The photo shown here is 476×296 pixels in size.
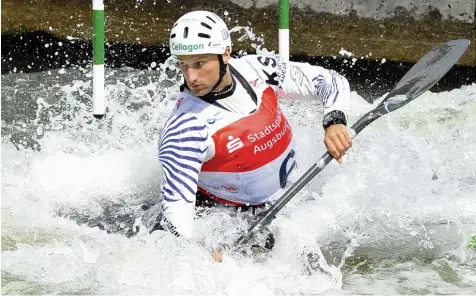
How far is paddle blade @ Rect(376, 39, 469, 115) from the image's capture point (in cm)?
435

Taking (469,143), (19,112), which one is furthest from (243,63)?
(19,112)

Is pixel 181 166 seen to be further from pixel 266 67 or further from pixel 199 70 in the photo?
pixel 266 67

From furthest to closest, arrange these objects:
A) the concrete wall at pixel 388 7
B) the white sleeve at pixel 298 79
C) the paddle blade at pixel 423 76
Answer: the concrete wall at pixel 388 7
the paddle blade at pixel 423 76
the white sleeve at pixel 298 79

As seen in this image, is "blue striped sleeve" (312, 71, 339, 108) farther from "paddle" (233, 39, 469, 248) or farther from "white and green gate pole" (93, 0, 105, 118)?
"white and green gate pole" (93, 0, 105, 118)

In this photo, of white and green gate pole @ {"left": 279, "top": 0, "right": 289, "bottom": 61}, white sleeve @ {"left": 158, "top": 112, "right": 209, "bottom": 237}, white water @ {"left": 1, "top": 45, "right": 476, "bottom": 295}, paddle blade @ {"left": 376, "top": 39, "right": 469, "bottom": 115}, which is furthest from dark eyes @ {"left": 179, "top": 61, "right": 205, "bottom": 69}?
white and green gate pole @ {"left": 279, "top": 0, "right": 289, "bottom": 61}

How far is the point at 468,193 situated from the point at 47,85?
157 inches

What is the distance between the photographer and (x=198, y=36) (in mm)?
3709

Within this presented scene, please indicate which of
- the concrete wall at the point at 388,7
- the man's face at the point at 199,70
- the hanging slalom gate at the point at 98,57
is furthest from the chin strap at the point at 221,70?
the concrete wall at the point at 388,7

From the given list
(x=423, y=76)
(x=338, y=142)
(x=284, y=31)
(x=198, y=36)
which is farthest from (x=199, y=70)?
(x=284, y=31)

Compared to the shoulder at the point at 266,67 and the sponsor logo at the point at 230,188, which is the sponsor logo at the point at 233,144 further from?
the shoulder at the point at 266,67

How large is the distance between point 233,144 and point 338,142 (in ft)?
1.55

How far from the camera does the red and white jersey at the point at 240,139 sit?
12.1ft

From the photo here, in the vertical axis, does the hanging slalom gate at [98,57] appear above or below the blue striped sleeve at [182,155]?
above

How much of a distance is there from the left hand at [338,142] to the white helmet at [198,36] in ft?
2.02
